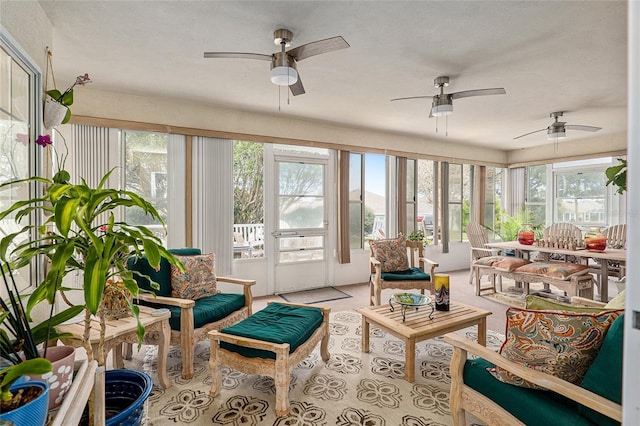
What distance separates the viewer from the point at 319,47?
2.10m

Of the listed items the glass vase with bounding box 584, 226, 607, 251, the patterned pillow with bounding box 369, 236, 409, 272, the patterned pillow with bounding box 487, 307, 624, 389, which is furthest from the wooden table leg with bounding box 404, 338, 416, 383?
the glass vase with bounding box 584, 226, 607, 251

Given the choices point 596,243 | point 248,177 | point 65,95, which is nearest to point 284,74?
point 65,95

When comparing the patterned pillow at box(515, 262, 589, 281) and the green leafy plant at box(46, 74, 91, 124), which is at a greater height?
the green leafy plant at box(46, 74, 91, 124)

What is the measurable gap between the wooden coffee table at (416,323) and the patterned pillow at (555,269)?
1926 millimetres

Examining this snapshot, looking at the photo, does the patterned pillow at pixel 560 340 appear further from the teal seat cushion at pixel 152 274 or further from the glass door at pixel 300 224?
the glass door at pixel 300 224

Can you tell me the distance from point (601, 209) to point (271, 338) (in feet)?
22.5

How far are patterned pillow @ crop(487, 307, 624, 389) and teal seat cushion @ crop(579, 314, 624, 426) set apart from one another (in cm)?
4

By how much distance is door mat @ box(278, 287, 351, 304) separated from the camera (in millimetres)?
4496

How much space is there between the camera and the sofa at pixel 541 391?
1211mm

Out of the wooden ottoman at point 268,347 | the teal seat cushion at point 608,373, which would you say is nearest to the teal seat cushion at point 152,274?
the wooden ottoman at point 268,347

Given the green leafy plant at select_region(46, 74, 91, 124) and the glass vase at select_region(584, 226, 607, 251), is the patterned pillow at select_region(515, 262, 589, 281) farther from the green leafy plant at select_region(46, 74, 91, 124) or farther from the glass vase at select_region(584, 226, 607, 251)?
the green leafy plant at select_region(46, 74, 91, 124)

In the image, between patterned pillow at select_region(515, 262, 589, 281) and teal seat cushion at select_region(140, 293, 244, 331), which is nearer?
teal seat cushion at select_region(140, 293, 244, 331)

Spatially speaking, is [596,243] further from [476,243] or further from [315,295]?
[315,295]

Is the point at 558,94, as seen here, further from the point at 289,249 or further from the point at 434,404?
the point at 289,249
